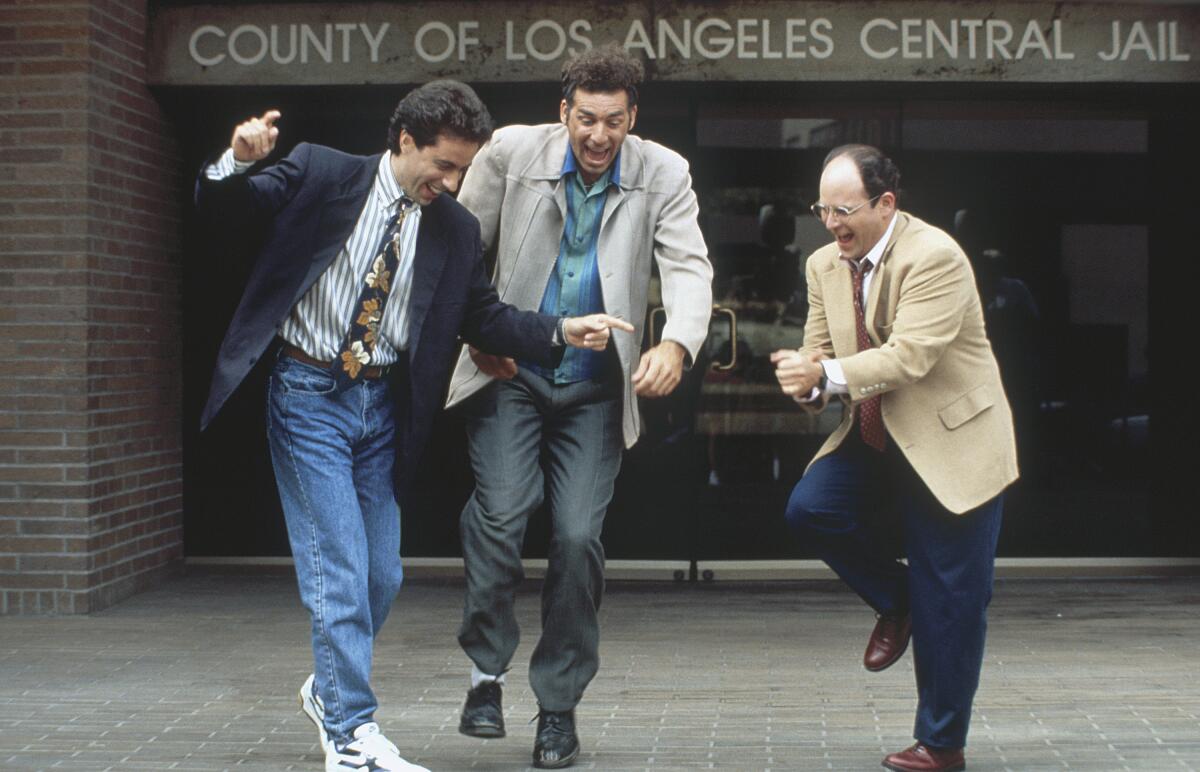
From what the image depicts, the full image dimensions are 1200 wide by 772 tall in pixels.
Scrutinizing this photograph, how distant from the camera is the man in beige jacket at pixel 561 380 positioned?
4.91 meters

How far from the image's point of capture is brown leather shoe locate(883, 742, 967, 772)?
481 cm

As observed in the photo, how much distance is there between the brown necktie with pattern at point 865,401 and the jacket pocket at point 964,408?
0.67ft

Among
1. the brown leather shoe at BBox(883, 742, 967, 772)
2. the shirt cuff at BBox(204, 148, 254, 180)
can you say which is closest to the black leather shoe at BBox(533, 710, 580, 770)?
the brown leather shoe at BBox(883, 742, 967, 772)

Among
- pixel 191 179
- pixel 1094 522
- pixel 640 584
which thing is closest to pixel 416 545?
pixel 640 584

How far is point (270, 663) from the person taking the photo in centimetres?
664

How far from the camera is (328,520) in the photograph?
14.8 feet

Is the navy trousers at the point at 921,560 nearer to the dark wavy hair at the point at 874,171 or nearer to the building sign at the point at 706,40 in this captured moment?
the dark wavy hair at the point at 874,171

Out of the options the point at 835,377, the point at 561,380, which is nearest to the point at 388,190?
the point at 561,380

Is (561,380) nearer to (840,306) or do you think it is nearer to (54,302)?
(840,306)

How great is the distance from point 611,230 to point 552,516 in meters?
0.85

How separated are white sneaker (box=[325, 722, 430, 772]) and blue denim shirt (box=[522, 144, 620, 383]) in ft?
3.83

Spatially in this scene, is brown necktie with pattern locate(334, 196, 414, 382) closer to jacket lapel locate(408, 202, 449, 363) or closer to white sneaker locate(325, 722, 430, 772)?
jacket lapel locate(408, 202, 449, 363)

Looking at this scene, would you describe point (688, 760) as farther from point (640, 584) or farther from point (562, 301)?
point (640, 584)

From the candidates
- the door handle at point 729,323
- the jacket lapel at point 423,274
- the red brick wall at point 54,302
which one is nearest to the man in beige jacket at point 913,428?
the jacket lapel at point 423,274
